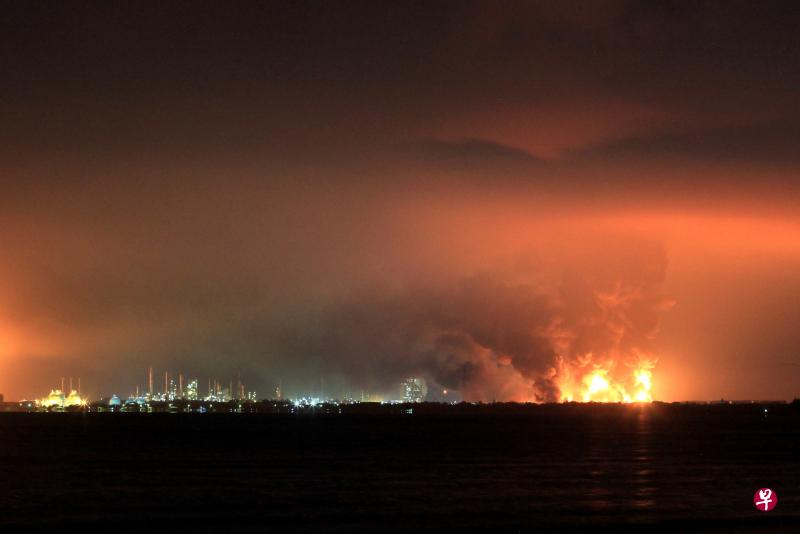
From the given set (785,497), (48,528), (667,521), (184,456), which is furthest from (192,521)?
(184,456)

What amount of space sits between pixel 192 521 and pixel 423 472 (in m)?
22.2

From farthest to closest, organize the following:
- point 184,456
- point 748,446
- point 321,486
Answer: point 748,446, point 184,456, point 321,486

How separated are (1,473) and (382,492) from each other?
2462 centimetres

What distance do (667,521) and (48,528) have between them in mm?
22831

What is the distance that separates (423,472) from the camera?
56.7m

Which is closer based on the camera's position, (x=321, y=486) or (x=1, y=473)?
(x=321, y=486)

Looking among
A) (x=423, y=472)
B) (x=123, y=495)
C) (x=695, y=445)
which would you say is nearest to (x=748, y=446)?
(x=695, y=445)

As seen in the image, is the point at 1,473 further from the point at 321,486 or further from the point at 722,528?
the point at 722,528

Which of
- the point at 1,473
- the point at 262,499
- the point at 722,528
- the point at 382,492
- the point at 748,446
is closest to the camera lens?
the point at 722,528

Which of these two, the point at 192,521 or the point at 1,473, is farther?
the point at 1,473

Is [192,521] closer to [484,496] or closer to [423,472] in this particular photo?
[484,496]

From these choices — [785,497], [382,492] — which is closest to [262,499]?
[382,492]

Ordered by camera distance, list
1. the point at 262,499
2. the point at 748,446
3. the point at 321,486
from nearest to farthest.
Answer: the point at 262,499
the point at 321,486
the point at 748,446

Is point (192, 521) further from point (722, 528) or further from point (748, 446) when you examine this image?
point (748, 446)
